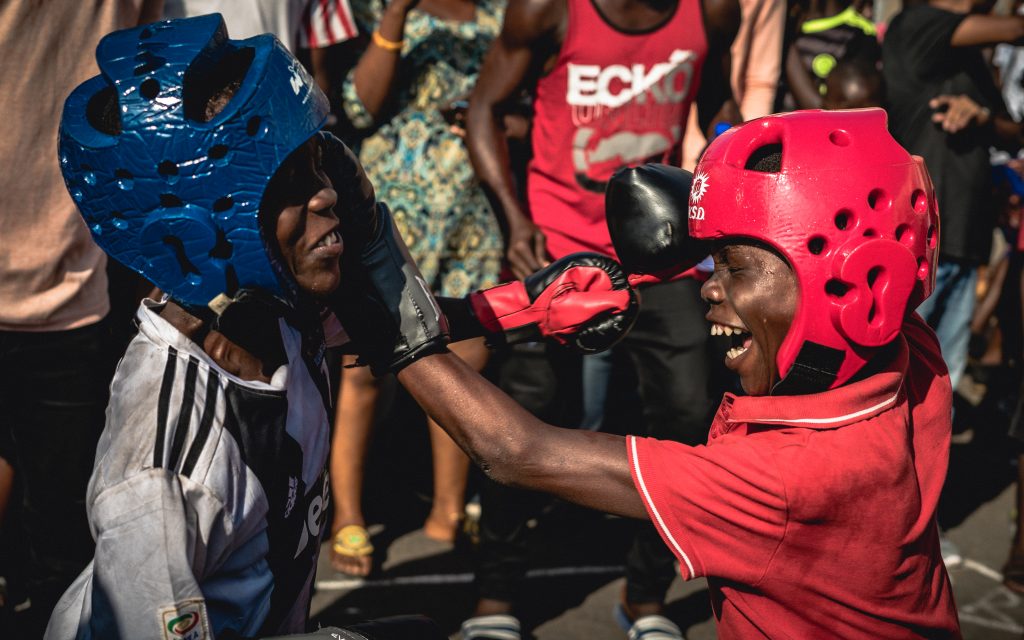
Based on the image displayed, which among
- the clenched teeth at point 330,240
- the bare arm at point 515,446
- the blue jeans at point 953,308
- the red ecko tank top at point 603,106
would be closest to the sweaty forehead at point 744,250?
the bare arm at point 515,446

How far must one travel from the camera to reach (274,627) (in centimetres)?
210

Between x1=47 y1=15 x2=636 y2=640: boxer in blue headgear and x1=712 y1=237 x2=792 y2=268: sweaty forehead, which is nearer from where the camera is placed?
x1=47 y1=15 x2=636 y2=640: boxer in blue headgear

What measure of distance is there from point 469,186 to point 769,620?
2.59m

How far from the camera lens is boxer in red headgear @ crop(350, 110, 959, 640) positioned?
196 cm

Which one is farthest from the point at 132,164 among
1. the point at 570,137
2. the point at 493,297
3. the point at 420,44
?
the point at 420,44

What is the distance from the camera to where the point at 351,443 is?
4.30 metres

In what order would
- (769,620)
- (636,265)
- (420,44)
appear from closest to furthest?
(769,620) < (636,265) < (420,44)

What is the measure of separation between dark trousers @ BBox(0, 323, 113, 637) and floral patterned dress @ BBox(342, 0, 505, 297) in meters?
1.47

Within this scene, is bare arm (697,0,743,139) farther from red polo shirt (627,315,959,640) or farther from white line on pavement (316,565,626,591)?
red polo shirt (627,315,959,640)

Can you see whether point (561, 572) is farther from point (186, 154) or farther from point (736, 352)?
point (186, 154)

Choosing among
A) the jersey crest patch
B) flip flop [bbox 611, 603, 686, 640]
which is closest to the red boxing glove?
the jersey crest patch

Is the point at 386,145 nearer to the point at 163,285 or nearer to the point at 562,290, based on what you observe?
the point at 562,290

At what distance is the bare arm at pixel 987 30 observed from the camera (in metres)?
4.50

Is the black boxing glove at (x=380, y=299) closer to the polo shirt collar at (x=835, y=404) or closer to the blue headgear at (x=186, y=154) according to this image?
the blue headgear at (x=186, y=154)
